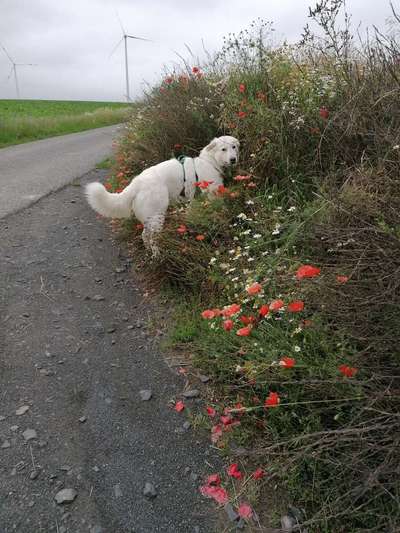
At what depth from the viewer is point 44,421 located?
8.25 feet

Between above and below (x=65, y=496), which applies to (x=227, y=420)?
above

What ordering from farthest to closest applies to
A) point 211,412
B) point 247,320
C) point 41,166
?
point 41,166
point 247,320
point 211,412

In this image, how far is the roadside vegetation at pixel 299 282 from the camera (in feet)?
6.12

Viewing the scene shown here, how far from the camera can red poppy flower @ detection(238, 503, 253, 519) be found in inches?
76.9

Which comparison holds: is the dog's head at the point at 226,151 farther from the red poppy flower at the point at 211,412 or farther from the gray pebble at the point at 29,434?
the gray pebble at the point at 29,434

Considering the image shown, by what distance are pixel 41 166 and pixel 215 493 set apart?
8.72 meters

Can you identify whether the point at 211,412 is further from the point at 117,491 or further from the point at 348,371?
the point at 348,371

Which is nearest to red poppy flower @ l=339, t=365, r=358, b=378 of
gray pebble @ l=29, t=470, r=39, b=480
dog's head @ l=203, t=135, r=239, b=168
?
gray pebble @ l=29, t=470, r=39, b=480

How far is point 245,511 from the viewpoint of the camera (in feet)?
6.46

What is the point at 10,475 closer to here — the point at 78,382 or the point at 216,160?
the point at 78,382

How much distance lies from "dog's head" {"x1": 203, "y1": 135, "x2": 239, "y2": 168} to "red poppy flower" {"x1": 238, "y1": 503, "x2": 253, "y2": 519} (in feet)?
11.6

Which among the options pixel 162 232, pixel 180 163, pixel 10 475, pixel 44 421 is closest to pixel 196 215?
pixel 162 232

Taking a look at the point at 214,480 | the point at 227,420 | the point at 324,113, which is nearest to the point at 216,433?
the point at 227,420

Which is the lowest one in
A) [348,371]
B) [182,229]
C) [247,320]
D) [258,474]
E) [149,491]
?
[149,491]
